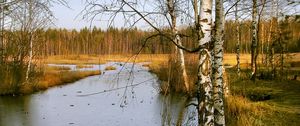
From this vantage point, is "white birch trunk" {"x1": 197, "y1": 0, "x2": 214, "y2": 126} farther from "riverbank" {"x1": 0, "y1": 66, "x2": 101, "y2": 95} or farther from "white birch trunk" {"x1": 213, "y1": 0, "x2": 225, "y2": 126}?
"riverbank" {"x1": 0, "y1": 66, "x2": 101, "y2": 95}

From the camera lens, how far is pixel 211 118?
462cm

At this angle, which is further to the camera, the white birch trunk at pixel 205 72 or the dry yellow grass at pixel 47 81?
the dry yellow grass at pixel 47 81

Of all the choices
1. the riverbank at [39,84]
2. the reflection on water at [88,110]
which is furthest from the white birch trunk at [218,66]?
the riverbank at [39,84]

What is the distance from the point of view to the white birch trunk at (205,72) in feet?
14.9

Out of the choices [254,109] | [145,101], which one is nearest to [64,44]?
[145,101]

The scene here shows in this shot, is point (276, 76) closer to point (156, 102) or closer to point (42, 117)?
point (156, 102)

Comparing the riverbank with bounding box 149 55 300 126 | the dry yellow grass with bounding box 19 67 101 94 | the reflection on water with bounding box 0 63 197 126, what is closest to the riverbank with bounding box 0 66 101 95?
the dry yellow grass with bounding box 19 67 101 94

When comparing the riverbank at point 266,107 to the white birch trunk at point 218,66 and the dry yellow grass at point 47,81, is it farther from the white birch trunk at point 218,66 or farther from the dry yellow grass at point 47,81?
the dry yellow grass at point 47,81

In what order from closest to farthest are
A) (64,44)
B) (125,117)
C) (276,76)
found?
(125,117) → (276,76) → (64,44)

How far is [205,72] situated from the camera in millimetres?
4664

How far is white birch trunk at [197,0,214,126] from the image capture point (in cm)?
453

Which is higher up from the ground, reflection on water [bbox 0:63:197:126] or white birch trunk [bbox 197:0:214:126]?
white birch trunk [bbox 197:0:214:126]

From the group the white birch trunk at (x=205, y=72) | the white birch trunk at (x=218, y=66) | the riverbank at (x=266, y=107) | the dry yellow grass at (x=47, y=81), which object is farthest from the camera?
the dry yellow grass at (x=47, y=81)

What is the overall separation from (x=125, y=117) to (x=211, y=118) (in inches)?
310
